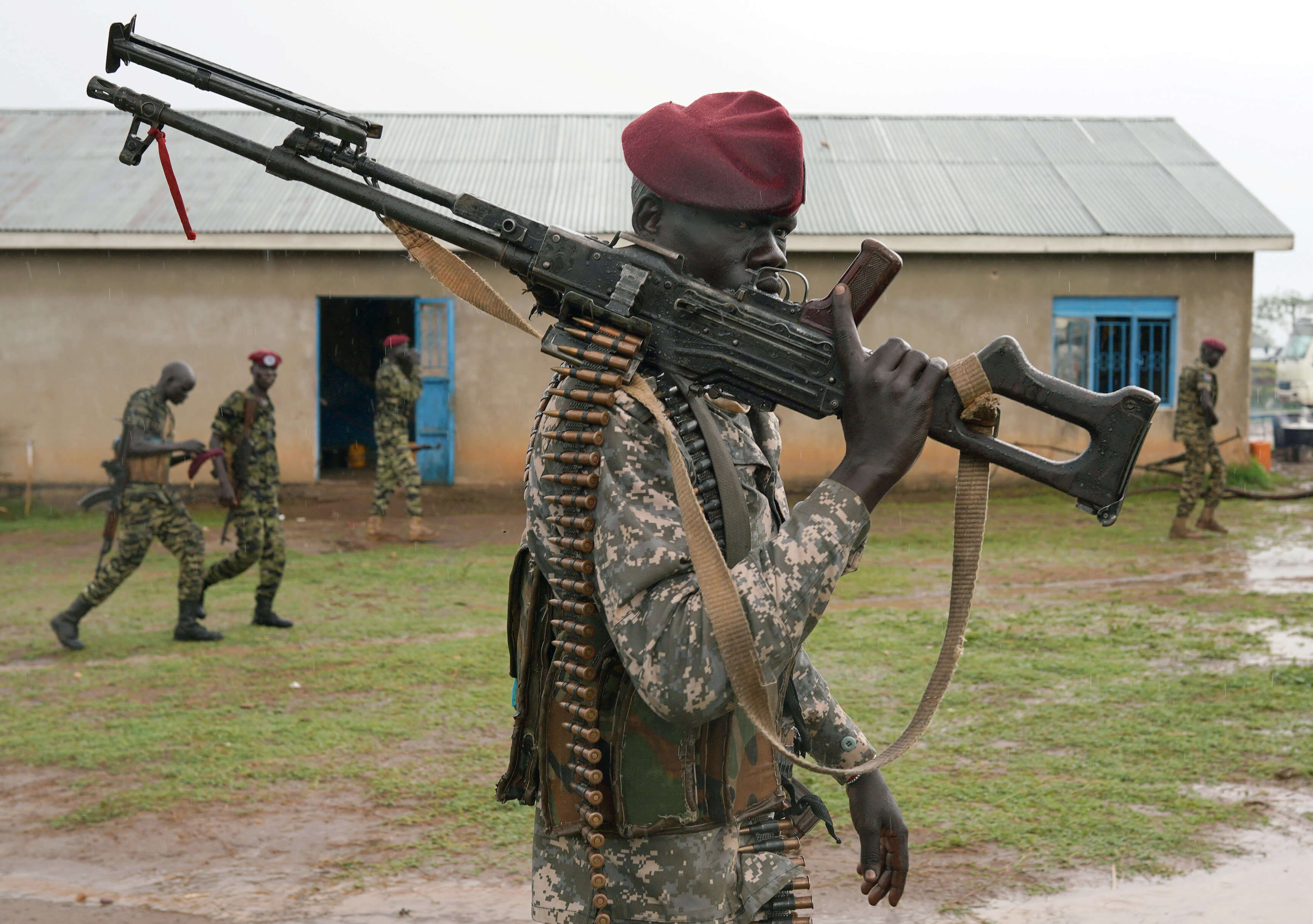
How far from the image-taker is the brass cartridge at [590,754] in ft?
6.68

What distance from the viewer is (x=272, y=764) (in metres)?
5.79

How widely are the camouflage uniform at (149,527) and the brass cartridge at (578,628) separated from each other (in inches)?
275

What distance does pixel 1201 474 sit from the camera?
1272 cm

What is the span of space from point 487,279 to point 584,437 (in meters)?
13.5

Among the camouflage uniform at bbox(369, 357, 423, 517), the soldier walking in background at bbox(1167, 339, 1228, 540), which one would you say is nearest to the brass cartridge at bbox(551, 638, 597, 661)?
the camouflage uniform at bbox(369, 357, 423, 517)

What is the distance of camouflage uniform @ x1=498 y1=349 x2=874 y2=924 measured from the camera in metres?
1.80

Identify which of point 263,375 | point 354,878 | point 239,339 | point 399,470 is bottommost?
point 354,878

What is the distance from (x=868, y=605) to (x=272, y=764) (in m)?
4.94

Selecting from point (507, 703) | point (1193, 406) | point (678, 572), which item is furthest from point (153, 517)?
point (1193, 406)

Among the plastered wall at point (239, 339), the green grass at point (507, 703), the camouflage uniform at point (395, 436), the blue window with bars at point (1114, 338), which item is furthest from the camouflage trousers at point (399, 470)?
the blue window with bars at point (1114, 338)

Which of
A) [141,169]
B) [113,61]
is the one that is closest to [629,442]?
[113,61]

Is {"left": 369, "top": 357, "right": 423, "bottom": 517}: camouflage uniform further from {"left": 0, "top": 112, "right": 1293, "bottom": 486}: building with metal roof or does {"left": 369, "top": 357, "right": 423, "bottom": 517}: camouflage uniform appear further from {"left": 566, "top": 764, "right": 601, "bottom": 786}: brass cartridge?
{"left": 566, "top": 764, "right": 601, "bottom": 786}: brass cartridge

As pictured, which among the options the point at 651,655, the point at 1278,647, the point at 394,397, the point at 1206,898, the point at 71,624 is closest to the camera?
the point at 651,655

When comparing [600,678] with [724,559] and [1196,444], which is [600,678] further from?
[1196,444]
